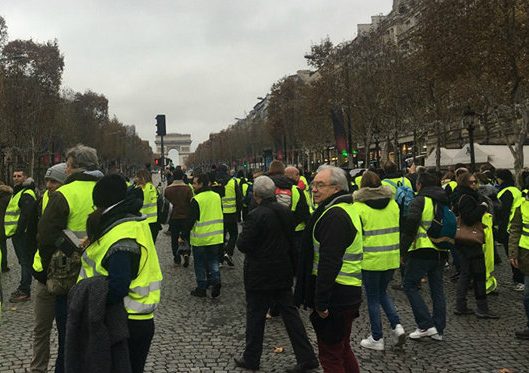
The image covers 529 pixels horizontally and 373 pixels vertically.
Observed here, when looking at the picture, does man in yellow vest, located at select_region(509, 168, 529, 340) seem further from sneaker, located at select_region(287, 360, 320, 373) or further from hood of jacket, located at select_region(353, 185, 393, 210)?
sneaker, located at select_region(287, 360, 320, 373)

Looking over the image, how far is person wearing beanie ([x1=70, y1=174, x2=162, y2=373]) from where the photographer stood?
3102 millimetres

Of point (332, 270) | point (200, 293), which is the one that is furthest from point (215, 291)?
point (332, 270)

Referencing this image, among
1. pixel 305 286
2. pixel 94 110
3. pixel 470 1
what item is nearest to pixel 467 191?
pixel 305 286

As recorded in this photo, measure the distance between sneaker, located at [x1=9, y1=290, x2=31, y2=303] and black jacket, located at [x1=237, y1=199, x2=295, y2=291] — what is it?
4583 millimetres

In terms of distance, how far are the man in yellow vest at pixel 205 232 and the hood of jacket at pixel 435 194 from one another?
3095mm

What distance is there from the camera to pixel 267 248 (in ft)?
16.6

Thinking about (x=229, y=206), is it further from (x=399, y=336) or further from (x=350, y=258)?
(x=350, y=258)

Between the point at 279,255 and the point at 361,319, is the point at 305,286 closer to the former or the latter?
the point at 279,255

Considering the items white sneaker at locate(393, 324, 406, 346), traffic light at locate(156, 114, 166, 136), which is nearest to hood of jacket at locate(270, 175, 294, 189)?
white sneaker at locate(393, 324, 406, 346)

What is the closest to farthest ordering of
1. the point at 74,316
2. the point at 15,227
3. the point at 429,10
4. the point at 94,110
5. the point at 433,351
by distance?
the point at 74,316 → the point at 433,351 → the point at 15,227 → the point at 429,10 → the point at 94,110

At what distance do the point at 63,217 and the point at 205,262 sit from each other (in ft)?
13.8

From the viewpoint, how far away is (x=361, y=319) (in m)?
6.76

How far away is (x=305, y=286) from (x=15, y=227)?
20.2ft

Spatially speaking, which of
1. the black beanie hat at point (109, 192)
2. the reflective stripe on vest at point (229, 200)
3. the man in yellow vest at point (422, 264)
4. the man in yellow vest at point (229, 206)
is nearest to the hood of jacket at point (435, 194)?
the man in yellow vest at point (422, 264)
